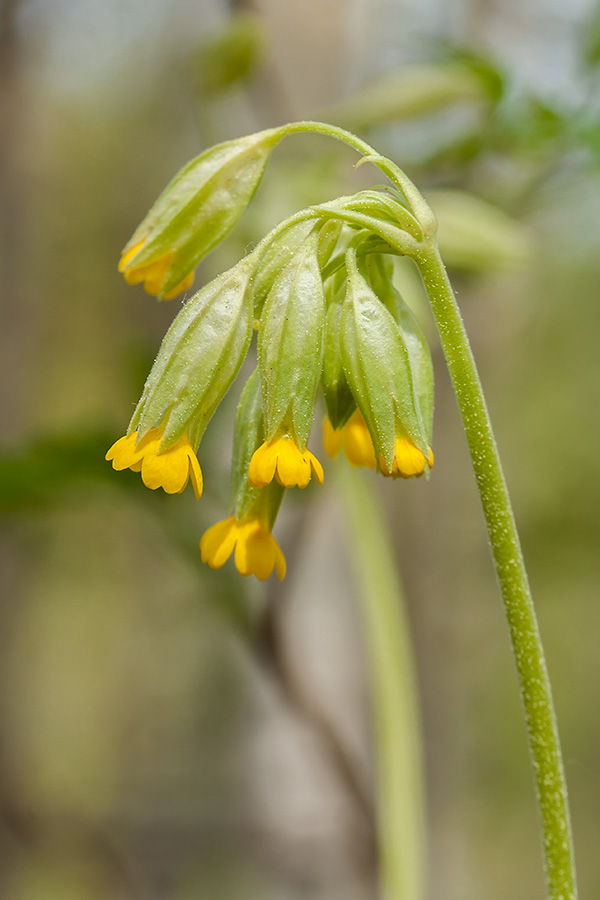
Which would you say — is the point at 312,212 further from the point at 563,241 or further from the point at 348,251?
the point at 563,241

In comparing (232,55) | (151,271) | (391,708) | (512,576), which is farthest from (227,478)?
(512,576)

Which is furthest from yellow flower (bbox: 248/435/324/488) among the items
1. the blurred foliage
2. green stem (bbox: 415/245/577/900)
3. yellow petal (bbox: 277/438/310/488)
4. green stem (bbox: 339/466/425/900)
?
the blurred foliage

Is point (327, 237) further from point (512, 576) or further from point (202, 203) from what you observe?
point (512, 576)

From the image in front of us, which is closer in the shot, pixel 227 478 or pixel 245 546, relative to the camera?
pixel 245 546

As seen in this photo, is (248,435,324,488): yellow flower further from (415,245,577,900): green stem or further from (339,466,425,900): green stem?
(339,466,425,900): green stem

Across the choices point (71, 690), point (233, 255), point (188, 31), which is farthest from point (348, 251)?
point (71, 690)

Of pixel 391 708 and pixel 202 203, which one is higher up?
pixel 202 203
